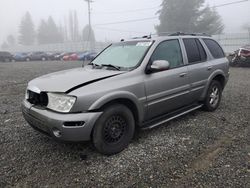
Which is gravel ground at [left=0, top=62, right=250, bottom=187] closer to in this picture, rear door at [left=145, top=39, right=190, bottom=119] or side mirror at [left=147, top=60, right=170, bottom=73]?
rear door at [left=145, top=39, right=190, bottom=119]

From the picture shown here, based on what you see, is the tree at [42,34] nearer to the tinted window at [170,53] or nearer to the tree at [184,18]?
the tree at [184,18]

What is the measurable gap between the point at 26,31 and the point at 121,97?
91.4m

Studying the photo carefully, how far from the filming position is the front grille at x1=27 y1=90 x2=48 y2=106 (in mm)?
3375

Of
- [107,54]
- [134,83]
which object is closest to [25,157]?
[134,83]

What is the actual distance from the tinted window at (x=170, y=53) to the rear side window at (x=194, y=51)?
0.96ft

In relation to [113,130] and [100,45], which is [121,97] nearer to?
[113,130]

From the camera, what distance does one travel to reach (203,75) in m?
5.02

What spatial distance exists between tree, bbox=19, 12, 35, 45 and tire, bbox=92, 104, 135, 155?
8938 centimetres

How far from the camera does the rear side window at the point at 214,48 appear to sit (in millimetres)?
5422

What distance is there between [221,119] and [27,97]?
391cm

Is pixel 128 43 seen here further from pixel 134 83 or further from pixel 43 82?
pixel 43 82

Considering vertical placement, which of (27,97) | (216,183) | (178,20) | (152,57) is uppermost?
(178,20)

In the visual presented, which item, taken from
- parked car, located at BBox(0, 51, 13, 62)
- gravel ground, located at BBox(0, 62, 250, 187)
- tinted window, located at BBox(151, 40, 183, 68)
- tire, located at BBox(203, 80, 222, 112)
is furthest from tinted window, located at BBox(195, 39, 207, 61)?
parked car, located at BBox(0, 51, 13, 62)

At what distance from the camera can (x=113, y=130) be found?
351 centimetres
